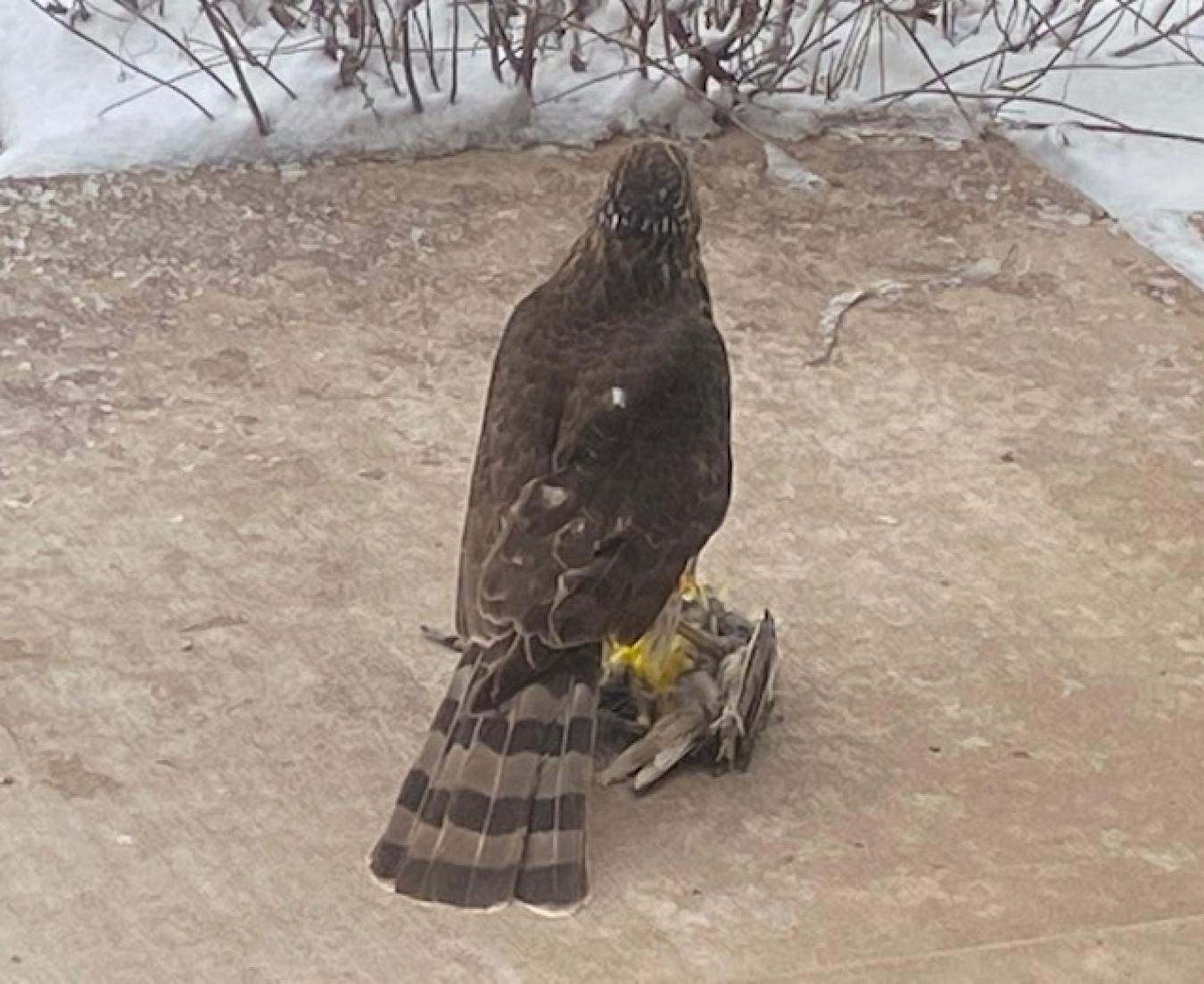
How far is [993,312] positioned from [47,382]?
223 centimetres

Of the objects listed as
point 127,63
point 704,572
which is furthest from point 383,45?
point 704,572

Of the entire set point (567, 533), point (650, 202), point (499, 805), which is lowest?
point (499, 805)

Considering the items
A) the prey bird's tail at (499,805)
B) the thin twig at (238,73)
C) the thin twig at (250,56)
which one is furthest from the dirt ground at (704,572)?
the thin twig at (250,56)

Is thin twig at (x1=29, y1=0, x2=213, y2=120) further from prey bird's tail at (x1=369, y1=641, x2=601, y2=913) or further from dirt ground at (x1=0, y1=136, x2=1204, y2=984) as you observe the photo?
prey bird's tail at (x1=369, y1=641, x2=601, y2=913)

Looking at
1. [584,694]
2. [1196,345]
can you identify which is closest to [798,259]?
[1196,345]

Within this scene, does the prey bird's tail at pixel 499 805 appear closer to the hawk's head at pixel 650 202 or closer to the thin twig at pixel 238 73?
the hawk's head at pixel 650 202

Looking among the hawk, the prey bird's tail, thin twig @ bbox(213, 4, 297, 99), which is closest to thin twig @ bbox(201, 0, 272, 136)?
thin twig @ bbox(213, 4, 297, 99)

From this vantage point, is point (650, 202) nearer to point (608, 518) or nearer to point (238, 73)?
point (608, 518)

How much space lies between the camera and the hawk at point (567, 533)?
12.5ft

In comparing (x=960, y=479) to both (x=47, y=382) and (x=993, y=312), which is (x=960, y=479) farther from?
(x=47, y=382)

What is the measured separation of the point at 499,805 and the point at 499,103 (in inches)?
134

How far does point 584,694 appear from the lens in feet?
13.1

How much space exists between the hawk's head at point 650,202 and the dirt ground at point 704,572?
2.77ft

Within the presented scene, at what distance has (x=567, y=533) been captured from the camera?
395 centimetres
